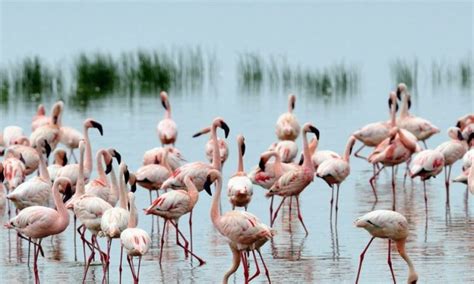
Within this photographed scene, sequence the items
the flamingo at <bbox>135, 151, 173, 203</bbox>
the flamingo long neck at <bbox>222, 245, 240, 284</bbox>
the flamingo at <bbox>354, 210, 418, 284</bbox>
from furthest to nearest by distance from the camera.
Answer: the flamingo at <bbox>135, 151, 173, 203</bbox>, the flamingo at <bbox>354, 210, 418, 284</bbox>, the flamingo long neck at <bbox>222, 245, 240, 284</bbox>

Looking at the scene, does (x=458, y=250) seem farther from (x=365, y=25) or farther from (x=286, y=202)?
(x=365, y=25)

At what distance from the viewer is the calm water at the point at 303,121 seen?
12008 millimetres

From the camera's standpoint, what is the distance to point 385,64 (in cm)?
4256

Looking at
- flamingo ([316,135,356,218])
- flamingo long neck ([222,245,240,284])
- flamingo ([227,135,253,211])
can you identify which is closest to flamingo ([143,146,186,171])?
flamingo ([316,135,356,218])

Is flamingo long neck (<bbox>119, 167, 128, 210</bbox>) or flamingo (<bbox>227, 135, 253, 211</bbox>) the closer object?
flamingo long neck (<bbox>119, 167, 128, 210</bbox>)

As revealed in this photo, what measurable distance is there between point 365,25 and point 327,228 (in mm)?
57479

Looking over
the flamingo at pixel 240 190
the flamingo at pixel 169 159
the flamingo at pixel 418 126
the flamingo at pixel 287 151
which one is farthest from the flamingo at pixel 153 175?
the flamingo at pixel 418 126

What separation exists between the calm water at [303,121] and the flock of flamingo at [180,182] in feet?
0.90

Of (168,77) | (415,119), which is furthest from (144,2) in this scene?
(415,119)

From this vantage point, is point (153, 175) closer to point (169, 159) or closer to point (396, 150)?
point (169, 159)

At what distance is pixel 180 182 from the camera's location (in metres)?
13.9

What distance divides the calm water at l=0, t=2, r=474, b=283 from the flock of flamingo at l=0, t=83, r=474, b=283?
0.90 feet

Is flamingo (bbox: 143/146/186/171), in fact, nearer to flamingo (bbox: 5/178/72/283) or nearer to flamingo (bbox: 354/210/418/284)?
flamingo (bbox: 5/178/72/283)

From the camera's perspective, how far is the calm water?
39.4 ft
